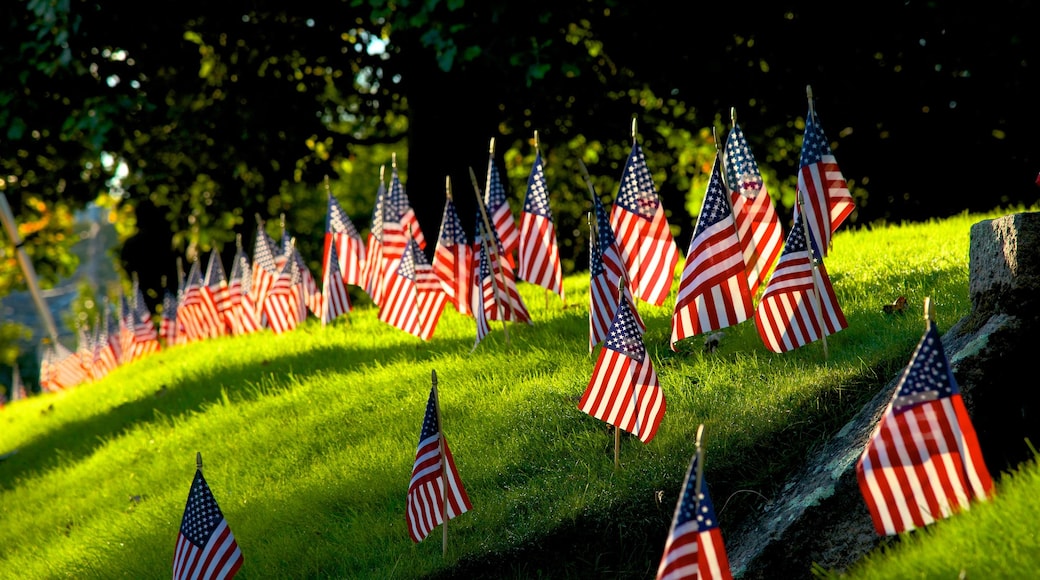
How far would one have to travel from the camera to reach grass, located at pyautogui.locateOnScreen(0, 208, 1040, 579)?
6.89 m

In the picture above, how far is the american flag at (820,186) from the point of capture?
27.1ft

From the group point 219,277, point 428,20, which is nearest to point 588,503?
point 428,20

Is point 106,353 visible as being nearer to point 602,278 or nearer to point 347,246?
point 347,246

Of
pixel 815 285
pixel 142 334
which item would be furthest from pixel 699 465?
pixel 142 334

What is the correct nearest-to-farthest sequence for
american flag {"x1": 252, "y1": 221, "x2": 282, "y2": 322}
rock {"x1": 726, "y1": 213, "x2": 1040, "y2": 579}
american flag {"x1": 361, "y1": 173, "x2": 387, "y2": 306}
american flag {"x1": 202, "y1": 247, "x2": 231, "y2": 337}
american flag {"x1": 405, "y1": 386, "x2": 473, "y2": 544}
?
rock {"x1": 726, "y1": 213, "x2": 1040, "y2": 579}
american flag {"x1": 405, "y1": 386, "x2": 473, "y2": 544}
american flag {"x1": 361, "y1": 173, "x2": 387, "y2": 306}
american flag {"x1": 252, "y1": 221, "x2": 282, "y2": 322}
american flag {"x1": 202, "y1": 247, "x2": 231, "y2": 337}

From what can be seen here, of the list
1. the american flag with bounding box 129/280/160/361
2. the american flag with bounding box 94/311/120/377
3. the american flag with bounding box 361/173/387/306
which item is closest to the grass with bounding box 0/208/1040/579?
the american flag with bounding box 361/173/387/306

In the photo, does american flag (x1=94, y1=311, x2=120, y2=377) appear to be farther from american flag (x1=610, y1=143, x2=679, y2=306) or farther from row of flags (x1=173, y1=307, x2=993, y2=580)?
row of flags (x1=173, y1=307, x2=993, y2=580)

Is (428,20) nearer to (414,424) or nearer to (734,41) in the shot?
(734,41)

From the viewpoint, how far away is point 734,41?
1605cm

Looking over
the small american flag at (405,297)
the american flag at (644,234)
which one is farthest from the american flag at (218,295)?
the american flag at (644,234)

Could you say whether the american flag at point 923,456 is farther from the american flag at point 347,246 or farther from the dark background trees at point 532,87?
the american flag at point 347,246

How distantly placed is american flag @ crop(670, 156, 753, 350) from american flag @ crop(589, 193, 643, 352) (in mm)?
747

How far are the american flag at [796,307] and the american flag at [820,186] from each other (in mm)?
873

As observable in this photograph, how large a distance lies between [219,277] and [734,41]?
9.11 m
